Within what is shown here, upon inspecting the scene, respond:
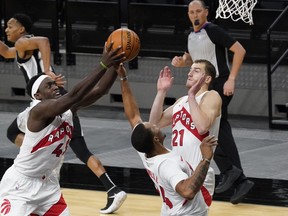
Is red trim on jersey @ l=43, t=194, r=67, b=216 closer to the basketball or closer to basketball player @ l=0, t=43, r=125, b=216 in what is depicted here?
basketball player @ l=0, t=43, r=125, b=216

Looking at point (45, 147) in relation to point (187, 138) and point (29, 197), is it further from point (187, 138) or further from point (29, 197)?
point (187, 138)

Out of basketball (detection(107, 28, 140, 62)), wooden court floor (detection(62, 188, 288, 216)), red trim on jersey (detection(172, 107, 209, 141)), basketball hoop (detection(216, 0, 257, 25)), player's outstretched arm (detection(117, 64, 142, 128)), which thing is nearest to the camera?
player's outstretched arm (detection(117, 64, 142, 128))

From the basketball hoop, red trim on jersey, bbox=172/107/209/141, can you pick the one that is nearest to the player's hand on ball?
red trim on jersey, bbox=172/107/209/141

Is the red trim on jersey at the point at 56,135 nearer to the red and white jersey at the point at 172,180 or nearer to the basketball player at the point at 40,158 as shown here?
the basketball player at the point at 40,158

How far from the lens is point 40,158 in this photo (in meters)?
8.50

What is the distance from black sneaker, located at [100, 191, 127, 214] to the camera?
10.3 meters

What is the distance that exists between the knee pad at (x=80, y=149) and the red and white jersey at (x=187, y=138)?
205 cm

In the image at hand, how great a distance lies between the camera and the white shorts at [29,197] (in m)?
8.48

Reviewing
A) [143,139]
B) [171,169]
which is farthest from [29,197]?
[171,169]

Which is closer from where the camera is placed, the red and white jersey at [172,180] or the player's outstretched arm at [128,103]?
the red and white jersey at [172,180]

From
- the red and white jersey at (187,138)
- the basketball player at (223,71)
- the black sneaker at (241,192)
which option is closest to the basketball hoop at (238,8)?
the basketball player at (223,71)

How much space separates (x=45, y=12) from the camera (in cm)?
1739

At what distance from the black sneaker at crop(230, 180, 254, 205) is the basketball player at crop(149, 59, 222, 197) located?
156 centimetres

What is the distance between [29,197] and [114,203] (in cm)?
194
